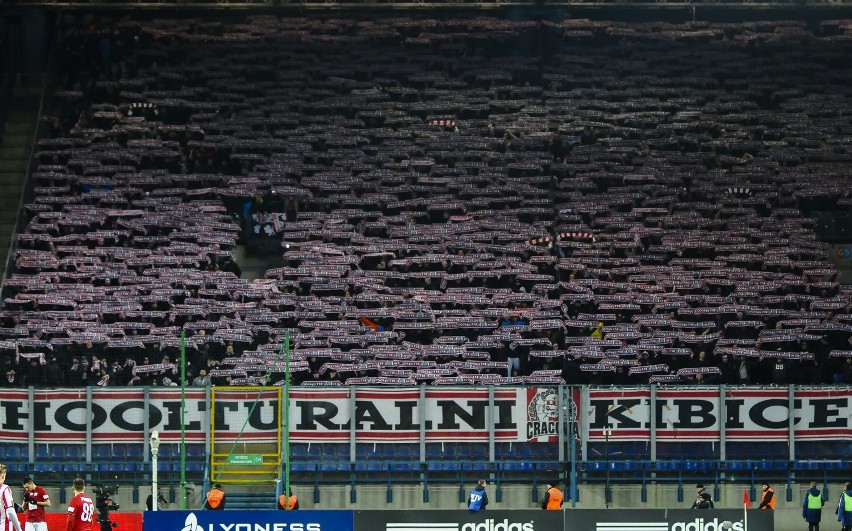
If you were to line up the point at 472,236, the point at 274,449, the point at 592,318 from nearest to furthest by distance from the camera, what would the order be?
the point at 274,449, the point at 592,318, the point at 472,236

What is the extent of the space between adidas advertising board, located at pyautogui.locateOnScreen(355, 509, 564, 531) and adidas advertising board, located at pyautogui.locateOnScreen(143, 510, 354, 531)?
0.58 metres

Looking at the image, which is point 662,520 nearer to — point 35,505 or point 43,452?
point 35,505

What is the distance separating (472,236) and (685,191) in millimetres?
6824

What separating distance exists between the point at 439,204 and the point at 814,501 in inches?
635

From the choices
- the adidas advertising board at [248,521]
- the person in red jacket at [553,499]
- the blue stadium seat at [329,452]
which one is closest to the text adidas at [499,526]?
the adidas advertising board at [248,521]

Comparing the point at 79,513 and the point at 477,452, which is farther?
the point at 477,452

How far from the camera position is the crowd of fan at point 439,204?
4428 centimetres

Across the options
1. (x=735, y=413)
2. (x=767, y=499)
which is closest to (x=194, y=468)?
(x=735, y=413)

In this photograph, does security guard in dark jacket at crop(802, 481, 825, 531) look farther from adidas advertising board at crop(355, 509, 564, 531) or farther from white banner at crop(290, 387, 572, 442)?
adidas advertising board at crop(355, 509, 564, 531)

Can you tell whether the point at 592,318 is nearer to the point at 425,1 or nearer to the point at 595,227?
the point at 595,227

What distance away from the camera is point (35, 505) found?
108 ft

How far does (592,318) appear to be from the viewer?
150 ft

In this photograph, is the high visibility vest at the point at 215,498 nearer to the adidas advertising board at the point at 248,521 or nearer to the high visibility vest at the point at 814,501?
the adidas advertising board at the point at 248,521

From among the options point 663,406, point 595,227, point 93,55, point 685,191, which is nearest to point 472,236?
point 595,227
